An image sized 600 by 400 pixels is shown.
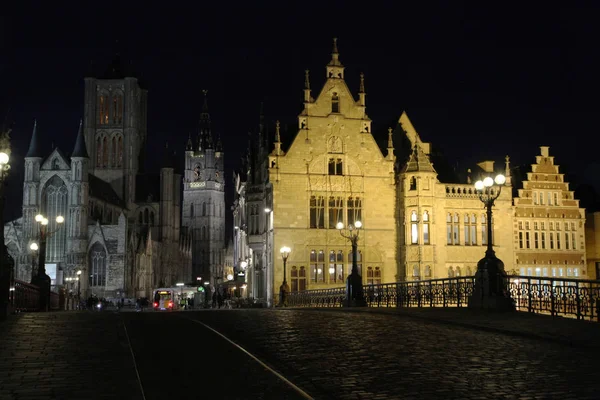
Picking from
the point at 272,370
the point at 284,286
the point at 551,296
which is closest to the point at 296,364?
the point at 272,370

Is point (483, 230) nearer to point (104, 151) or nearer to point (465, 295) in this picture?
point (465, 295)

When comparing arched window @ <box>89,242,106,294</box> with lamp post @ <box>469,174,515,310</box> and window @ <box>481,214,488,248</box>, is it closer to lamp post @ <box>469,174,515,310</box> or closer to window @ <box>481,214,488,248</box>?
window @ <box>481,214,488,248</box>

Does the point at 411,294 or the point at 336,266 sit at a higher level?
the point at 336,266

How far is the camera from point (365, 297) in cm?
3556

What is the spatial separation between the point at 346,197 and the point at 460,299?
21450 millimetres

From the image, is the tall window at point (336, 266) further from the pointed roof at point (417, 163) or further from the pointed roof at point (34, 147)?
the pointed roof at point (34, 147)

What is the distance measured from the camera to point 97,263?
323 feet

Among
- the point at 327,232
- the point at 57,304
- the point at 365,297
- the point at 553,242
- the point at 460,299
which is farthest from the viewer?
the point at 553,242

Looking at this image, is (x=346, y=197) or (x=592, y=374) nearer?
(x=592, y=374)

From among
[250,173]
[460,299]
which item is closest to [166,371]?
[460,299]

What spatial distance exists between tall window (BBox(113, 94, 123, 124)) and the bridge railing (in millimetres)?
83910

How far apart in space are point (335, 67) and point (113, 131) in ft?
263

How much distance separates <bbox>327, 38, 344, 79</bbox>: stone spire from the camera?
49156mm

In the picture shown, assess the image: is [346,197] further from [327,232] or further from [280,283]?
[280,283]
